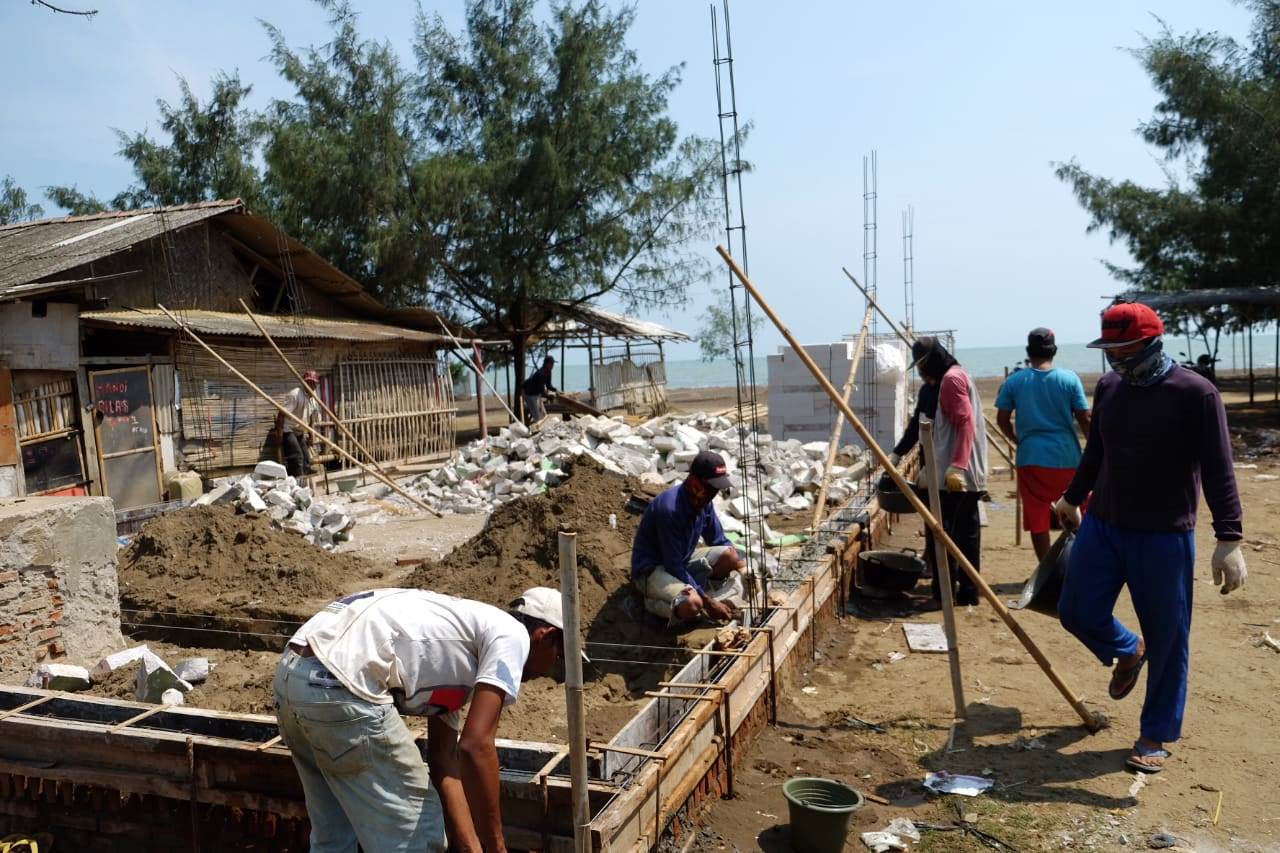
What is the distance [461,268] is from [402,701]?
62.0 ft

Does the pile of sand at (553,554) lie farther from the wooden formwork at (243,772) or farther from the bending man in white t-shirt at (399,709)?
the bending man in white t-shirt at (399,709)

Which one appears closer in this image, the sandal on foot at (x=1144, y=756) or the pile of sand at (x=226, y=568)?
the sandal on foot at (x=1144, y=756)

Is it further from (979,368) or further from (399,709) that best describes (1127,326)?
(979,368)

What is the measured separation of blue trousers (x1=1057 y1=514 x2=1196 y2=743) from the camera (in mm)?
3695

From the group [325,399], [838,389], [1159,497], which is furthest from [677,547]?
[325,399]

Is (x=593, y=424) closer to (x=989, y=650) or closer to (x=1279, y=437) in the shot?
(x=989, y=650)

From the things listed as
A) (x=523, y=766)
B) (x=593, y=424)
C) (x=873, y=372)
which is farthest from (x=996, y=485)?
(x=523, y=766)

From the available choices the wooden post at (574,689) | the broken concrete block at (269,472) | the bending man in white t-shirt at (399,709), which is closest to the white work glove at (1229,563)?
the wooden post at (574,689)

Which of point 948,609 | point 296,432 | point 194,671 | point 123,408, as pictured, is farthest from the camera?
point 296,432

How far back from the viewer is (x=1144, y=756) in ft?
12.4

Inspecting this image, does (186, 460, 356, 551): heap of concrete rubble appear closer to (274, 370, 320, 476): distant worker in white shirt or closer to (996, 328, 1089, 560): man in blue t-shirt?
(274, 370, 320, 476): distant worker in white shirt

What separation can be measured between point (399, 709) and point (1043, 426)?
4791 mm

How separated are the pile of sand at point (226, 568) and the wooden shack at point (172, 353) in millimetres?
3316

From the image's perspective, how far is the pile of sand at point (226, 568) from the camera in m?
6.56
